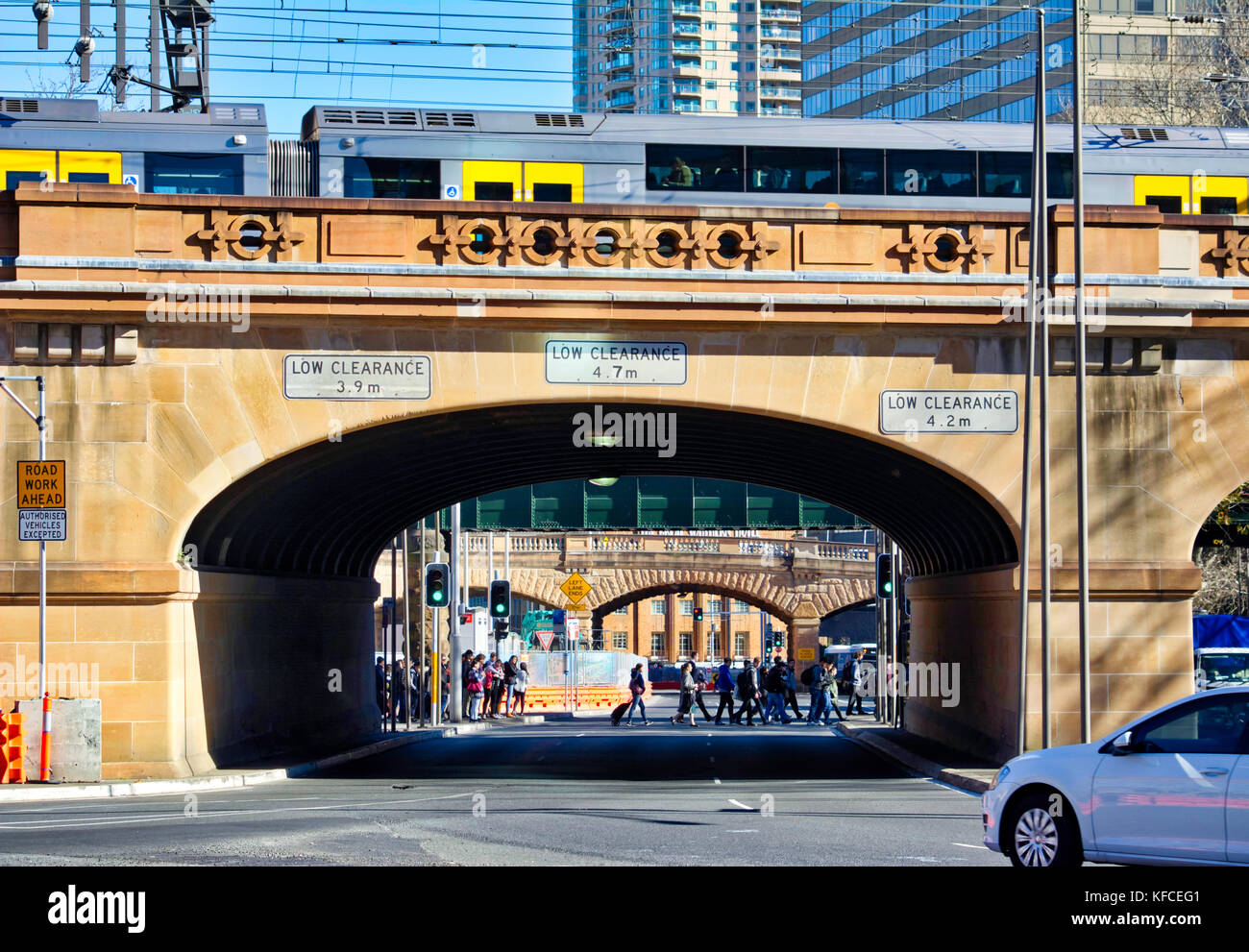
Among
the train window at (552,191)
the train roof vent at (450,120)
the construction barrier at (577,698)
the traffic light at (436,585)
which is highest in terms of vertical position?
the train roof vent at (450,120)

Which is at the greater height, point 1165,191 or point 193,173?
point 1165,191

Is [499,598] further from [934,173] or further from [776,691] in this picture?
[934,173]

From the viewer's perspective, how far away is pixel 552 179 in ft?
82.6

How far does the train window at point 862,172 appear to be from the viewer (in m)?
26.3

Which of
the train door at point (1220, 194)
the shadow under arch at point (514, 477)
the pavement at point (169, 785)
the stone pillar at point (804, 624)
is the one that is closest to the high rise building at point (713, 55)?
the stone pillar at point (804, 624)

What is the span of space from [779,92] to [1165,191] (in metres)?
143

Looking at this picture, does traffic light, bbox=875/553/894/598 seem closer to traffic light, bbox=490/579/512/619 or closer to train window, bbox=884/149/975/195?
traffic light, bbox=490/579/512/619

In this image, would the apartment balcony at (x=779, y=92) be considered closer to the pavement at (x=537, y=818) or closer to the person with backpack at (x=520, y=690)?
the person with backpack at (x=520, y=690)

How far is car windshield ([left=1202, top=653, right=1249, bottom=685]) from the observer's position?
3731 centimetres

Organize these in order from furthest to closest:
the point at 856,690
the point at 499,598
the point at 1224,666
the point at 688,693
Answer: the point at 856,690, the point at 688,693, the point at 499,598, the point at 1224,666

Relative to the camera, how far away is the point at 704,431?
79.0ft

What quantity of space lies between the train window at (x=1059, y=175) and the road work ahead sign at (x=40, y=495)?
55.0 ft

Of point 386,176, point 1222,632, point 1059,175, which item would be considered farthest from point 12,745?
point 1222,632

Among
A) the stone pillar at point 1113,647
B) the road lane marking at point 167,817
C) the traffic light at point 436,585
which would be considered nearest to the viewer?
the road lane marking at point 167,817
